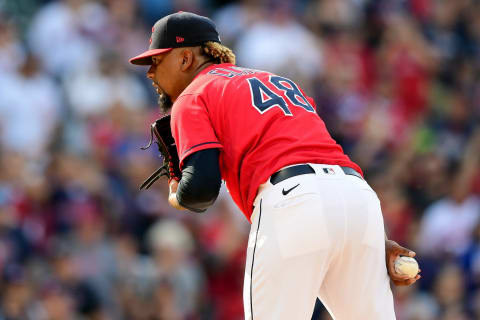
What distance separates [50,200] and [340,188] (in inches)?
194

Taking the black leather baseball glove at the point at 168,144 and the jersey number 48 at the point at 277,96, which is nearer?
the jersey number 48 at the point at 277,96

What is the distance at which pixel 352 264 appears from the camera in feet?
13.8

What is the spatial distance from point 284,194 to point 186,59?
1.02 metres

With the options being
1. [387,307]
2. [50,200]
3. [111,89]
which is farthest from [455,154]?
[387,307]

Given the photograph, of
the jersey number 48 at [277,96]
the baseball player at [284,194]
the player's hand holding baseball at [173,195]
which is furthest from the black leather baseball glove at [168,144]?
the jersey number 48 at [277,96]

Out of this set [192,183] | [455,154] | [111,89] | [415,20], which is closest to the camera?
[192,183]

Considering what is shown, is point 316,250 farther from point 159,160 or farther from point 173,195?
point 159,160

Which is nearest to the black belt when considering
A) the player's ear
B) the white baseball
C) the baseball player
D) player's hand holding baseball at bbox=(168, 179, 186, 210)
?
the baseball player

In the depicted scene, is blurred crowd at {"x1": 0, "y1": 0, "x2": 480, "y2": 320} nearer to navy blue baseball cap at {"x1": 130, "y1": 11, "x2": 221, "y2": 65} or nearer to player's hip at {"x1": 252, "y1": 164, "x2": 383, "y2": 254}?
navy blue baseball cap at {"x1": 130, "y1": 11, "x2": 221, "y2": 65}

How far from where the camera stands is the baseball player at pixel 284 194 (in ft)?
13.4

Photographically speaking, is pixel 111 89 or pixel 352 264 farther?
pixel 111 89

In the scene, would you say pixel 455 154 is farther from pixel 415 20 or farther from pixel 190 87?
pixel 190 87

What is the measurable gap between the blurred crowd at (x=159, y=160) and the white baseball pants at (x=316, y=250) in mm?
4214

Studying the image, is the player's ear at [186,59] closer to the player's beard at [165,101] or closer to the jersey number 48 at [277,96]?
the player's beard at [165,101]
